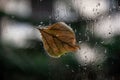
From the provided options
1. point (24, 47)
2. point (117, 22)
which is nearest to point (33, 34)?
point (24, 47)

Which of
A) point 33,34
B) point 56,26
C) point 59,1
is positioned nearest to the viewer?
point 56,26

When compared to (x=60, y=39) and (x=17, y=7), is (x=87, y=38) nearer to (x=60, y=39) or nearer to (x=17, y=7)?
(x=60, y=39)

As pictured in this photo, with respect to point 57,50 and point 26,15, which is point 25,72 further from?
point 57,50

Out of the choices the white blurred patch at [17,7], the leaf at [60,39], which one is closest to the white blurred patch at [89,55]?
the leaf at [60,39]

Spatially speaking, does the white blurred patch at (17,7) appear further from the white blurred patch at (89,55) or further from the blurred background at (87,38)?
the white blurred patch at (89,55)

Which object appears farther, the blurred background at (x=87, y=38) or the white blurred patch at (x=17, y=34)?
the white blurred patch at (x=17, y=34)

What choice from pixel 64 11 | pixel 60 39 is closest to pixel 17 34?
pixel 64 11
